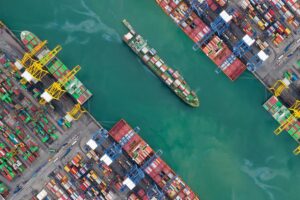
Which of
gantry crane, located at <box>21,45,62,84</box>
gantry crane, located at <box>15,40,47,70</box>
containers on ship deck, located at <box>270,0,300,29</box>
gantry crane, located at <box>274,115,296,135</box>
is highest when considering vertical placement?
gantry crane, located at <box>15,40,47,70</box>

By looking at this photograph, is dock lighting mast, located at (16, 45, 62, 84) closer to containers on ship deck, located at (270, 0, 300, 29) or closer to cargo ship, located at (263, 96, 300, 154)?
cargo ship, located at (263, 96, 300, 154)

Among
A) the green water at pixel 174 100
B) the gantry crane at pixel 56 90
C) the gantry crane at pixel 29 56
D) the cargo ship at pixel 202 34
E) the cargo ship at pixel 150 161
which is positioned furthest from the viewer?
the cargo ship at pixel 202 34

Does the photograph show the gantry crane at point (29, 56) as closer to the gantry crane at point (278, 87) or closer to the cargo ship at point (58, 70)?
the cargo ship at point (58, 70)

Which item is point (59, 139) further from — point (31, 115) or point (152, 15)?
point (152, 15)

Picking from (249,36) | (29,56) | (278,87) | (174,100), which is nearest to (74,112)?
(29,56)

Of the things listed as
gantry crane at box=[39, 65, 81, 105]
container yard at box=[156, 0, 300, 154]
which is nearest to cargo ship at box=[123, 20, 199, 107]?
container yard at box=[156, 0, 300, 154]

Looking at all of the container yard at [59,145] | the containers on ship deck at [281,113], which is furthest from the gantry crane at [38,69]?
the containers on ship deck at [281,113]
